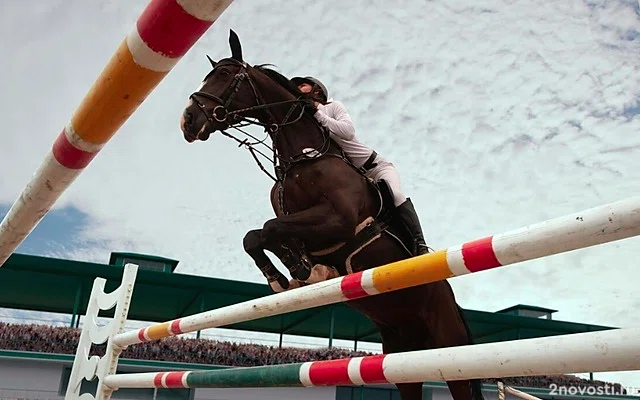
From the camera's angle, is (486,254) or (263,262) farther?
(263,262)

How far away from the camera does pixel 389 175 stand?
341 cm

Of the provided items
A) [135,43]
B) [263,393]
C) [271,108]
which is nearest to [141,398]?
[263,393]

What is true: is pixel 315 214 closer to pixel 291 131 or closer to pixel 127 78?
pixel 291 131

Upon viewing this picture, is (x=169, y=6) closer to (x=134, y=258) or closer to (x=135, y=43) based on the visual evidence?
(x=135, y=43)

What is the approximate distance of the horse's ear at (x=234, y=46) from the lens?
3463 millimetres

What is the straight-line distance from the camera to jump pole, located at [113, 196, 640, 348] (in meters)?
1.03

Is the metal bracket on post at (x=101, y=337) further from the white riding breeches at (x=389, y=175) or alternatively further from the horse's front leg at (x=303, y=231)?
the white riding breeches at (x=389, y=175)

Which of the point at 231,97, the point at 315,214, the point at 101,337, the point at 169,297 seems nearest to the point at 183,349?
the point at 169,297

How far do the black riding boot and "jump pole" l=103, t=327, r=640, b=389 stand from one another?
53.9 inches

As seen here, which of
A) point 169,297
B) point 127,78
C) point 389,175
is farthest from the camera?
point 169,297

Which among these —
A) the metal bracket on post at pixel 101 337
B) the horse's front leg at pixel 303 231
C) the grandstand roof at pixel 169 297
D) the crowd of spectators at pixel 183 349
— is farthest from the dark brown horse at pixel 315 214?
the grandstand roof at pixel 169 297

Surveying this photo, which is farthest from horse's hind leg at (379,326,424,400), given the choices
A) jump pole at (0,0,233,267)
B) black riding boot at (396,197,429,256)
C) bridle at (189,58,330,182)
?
jump pole at (0,0,233,267)

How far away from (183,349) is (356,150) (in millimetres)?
15420

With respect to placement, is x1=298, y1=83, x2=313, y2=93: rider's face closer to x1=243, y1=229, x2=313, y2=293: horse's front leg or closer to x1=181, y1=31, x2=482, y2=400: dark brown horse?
x1=181, y1=31, x2=482, y2=400: dark brown horse
